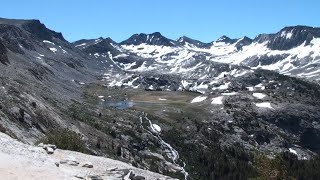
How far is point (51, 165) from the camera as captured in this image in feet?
120

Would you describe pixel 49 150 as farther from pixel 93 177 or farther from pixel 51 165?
pixel 93 177

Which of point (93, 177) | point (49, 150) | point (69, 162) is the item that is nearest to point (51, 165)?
point (69, 162)

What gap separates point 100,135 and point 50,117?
2290 cm

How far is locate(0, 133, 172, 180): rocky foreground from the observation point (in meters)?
33.2

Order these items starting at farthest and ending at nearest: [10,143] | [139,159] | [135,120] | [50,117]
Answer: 1. [135,120]
2. [139,159]
3. [50,117]
4. [10,143]

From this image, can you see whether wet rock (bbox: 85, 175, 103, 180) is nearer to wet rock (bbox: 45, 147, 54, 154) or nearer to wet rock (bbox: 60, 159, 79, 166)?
wet rock (bbox: 60, 159, 79, 166)

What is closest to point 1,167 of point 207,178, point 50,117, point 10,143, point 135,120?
A: point 10,143

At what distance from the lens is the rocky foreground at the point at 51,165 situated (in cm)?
3322

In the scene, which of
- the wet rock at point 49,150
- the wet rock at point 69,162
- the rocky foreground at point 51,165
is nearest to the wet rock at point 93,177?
the rocky foreground at point 51,165

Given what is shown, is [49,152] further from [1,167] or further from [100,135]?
[100,135]

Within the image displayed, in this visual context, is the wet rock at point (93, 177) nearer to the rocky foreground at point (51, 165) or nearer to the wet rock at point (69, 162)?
the rocky foreground at point (51, 165)

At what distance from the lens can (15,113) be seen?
100m

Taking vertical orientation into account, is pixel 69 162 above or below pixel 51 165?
below

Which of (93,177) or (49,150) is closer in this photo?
(93,177)
